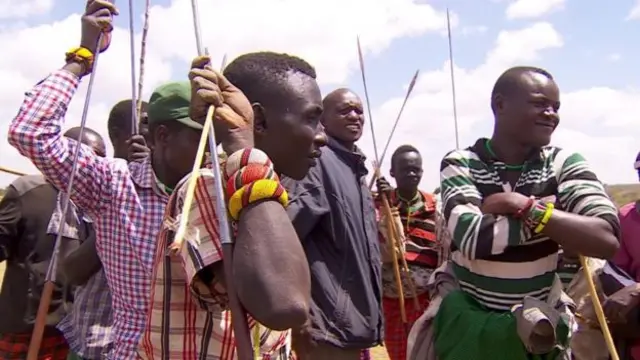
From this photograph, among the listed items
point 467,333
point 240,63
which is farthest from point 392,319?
point 240,63

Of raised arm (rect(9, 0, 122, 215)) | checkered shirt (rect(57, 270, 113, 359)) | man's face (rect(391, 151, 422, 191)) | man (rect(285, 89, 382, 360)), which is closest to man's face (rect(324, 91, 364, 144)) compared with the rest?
man (rect(285, 89, 382, 360))

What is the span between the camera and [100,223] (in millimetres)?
2502

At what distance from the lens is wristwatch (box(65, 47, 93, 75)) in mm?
2283

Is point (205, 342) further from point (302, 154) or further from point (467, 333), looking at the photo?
point (467, 333)

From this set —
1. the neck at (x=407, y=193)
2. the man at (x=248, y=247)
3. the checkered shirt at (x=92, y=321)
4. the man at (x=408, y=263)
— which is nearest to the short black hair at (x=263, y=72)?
the man at (x=248, y=247)

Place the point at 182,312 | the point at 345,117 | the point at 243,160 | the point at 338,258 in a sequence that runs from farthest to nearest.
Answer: the point at 345,117 < the point at 338,258 < the point at 182,312 < the point at 243,160

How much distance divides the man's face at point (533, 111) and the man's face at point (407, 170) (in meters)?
3.33

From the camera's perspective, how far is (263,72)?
192 centimetres

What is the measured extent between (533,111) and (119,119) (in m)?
2.33

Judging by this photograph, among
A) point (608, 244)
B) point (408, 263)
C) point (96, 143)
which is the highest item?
point (96, 143)

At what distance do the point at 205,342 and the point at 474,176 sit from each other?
171 cm

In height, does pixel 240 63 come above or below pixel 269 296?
above

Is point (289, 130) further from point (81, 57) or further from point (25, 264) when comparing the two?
point (25, 264)

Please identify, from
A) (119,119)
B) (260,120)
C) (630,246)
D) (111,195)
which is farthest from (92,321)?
(630,246)
